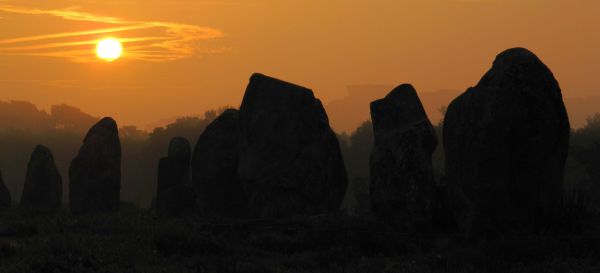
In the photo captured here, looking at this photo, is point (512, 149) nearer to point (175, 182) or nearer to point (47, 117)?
point (175, 182)

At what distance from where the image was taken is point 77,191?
4331 cm

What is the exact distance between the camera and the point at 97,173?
141ft

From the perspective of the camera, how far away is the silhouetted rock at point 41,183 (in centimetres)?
4569

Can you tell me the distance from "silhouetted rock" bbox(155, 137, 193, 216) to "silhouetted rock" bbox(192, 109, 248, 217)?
7.81ft

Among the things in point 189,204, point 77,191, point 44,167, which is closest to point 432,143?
point 189,204

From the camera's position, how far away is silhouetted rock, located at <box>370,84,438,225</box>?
25.9 meters

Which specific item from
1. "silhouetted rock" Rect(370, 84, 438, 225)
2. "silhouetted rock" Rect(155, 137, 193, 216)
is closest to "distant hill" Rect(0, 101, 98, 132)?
"silhouetted rock" Rect(155, 137, 193, 216)

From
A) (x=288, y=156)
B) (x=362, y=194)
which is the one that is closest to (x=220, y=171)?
(x=288, y=156)

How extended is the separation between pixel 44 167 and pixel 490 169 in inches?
1171

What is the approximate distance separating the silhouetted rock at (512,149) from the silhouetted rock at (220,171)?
50.4 ft

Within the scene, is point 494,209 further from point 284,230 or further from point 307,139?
point 307,139

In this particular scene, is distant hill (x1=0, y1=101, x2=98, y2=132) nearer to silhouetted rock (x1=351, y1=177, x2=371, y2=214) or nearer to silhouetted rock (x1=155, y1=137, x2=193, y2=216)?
silhouetted rock (x1=351, y1=177, x2=371, y2=214)

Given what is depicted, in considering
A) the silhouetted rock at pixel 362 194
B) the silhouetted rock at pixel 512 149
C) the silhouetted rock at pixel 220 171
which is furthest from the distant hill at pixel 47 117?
the silhouetted rock at pixel 512 149

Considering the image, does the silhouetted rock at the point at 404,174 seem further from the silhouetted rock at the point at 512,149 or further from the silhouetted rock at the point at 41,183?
the silhouetted rock at the point at 41,183
